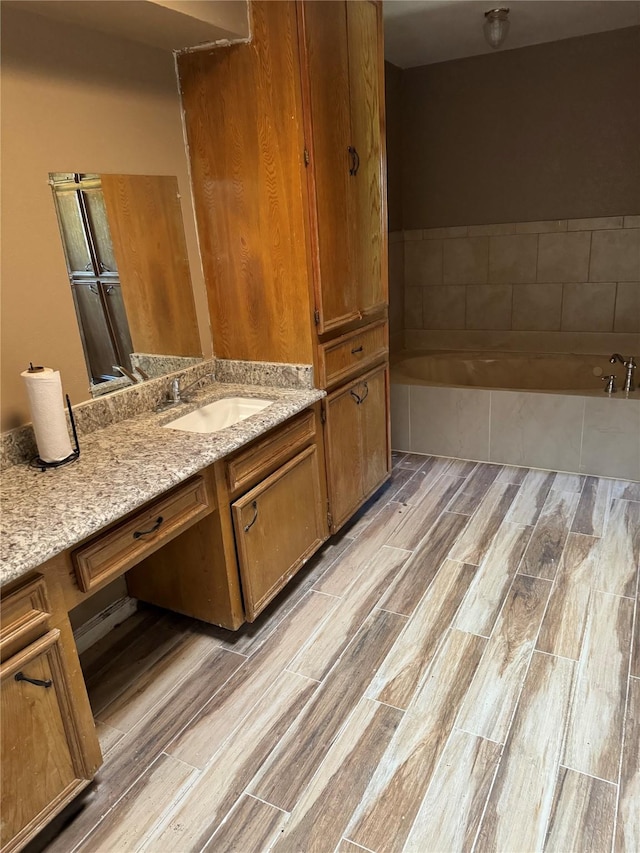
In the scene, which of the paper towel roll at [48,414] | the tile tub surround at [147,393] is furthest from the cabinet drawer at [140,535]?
the tile tub surround at [147,393]

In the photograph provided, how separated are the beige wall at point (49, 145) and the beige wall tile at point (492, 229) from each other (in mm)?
2541

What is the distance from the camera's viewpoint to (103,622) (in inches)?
83.4

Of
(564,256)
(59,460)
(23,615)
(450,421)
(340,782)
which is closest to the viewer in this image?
(23,615)

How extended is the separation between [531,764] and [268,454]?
121 cm

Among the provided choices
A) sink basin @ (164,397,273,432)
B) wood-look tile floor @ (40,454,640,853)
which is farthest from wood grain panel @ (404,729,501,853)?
sink basin @ (164,397,273,432)

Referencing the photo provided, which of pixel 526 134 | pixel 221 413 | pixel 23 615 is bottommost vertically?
pixel 23 615

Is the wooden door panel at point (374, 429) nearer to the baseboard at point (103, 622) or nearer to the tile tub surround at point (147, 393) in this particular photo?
the tile tub surround at point (147, 393)

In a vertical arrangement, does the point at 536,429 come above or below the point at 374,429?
below

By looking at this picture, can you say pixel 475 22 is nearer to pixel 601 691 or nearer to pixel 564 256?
pixel 564 256

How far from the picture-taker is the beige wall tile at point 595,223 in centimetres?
358

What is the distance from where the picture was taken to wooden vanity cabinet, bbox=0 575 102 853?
1229 millimetres

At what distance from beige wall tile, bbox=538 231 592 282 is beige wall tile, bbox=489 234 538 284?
5cm

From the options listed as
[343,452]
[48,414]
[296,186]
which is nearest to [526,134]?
[296,186]

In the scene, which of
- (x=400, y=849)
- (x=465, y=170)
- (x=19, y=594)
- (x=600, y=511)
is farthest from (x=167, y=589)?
(x=465, y=170)
